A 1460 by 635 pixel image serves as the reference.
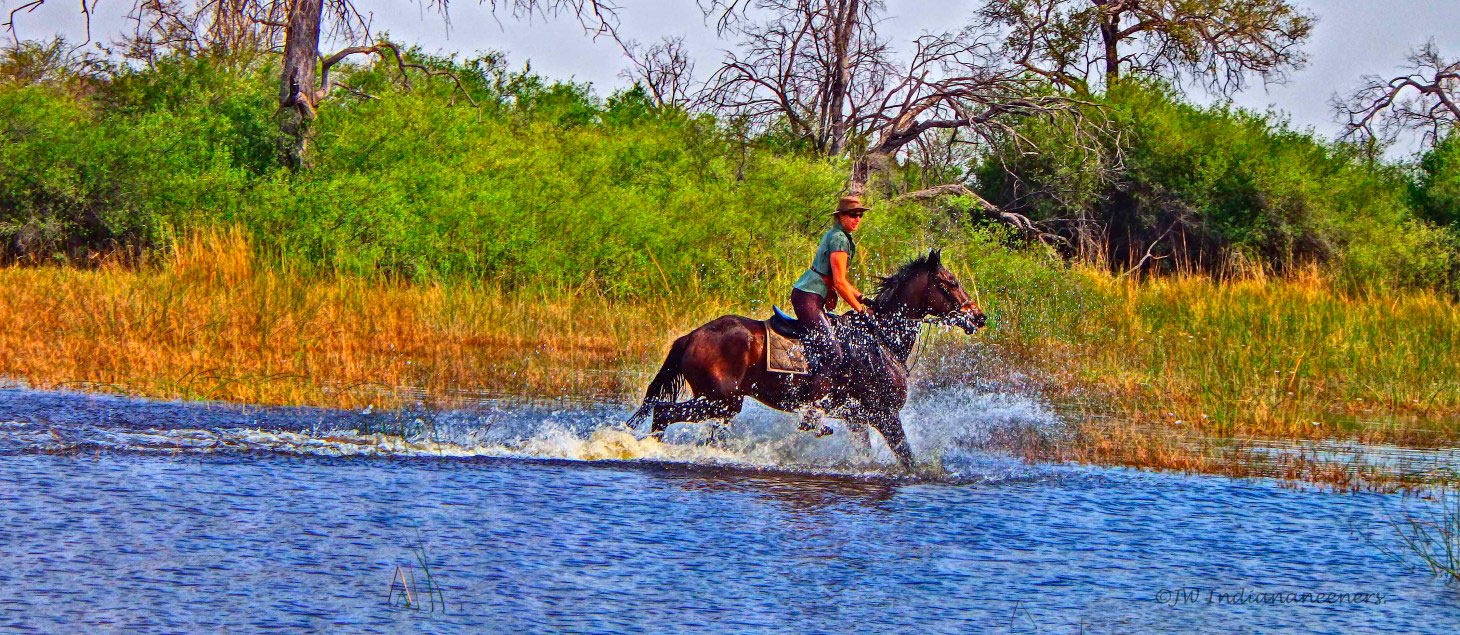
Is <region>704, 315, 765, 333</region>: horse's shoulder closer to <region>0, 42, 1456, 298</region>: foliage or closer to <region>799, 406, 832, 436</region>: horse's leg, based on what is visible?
<region>799, 406, 832, 436</region>: horse's leg

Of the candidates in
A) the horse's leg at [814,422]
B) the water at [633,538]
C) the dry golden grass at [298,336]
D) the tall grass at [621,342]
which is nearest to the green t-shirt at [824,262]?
the horse's leg at [814,422]

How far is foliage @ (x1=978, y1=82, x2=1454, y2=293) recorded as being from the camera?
27000mm

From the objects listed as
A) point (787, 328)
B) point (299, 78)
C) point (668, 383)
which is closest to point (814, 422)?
point (787, 328)

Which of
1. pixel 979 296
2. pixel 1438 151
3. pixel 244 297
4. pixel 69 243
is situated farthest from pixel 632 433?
pixel 1438 151

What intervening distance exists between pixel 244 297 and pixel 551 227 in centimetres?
595

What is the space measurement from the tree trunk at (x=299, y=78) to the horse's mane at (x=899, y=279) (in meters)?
13.2

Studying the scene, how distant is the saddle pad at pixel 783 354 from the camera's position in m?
9.66

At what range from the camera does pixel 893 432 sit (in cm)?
962

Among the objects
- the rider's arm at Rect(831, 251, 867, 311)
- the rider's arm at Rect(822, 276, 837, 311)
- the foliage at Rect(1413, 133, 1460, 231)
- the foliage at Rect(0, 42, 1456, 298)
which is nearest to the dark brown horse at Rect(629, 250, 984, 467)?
the rider's arm at Rect(822, 276, 837, 311)

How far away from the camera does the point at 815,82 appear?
1000 inches

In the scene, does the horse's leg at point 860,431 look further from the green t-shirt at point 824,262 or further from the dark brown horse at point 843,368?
the green t-shirt at point 824,262

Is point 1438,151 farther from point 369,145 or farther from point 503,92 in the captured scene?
point 369,145

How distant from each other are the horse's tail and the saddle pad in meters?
0.55

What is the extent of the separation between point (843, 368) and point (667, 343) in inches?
269
